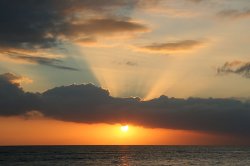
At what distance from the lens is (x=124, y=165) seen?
110062 mm

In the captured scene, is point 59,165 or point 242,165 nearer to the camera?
point 242,165

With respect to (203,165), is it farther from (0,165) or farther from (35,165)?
(0,165)

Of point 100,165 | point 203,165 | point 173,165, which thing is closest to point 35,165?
point 100,165

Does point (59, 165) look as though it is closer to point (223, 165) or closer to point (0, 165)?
point (0, 165)

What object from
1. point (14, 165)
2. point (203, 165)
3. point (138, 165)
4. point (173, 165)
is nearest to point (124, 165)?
point (138, 165)

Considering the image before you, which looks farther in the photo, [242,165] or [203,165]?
[203,165]

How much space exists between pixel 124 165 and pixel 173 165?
Result: 41.7 feet

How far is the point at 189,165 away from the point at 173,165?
4.10 metres

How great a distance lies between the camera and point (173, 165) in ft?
362

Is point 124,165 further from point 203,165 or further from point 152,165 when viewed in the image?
point 203,165

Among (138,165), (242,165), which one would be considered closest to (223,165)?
(242,165)

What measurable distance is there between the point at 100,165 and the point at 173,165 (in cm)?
1892

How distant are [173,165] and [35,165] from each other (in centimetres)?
3572

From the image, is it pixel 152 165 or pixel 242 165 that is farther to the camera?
pixel 152 165
